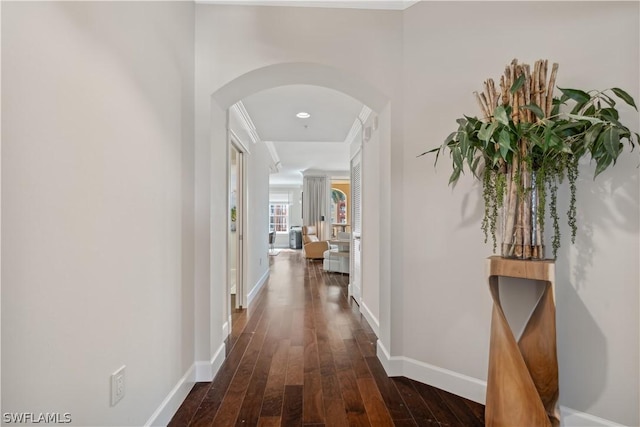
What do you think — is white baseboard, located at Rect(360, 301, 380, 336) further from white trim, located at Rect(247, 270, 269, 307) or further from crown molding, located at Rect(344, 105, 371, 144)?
crown molding, located at Rect(344, 105, 371, 144)

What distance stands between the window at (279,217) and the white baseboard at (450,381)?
996 centimetres

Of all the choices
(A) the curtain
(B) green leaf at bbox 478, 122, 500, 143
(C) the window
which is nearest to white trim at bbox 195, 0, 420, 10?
(B) green leaf at bbox 478, 122, 500, 143

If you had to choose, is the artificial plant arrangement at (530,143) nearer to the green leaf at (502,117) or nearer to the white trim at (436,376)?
the green leaf at (502,117)

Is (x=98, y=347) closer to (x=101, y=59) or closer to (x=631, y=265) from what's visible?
(x=101, y=59)

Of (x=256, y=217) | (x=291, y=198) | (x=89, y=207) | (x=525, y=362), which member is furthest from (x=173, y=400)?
(x=291, y=198)

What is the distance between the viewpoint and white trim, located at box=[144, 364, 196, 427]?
149 centimetres

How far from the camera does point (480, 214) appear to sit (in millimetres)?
1766

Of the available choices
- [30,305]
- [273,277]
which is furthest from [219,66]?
[273,277]

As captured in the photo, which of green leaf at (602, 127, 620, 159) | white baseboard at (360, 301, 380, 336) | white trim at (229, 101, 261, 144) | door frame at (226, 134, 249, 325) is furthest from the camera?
door frame at (226, 134, 249, 325)

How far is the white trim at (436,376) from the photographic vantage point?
1.78 m

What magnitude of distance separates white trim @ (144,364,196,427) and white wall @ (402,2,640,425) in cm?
145

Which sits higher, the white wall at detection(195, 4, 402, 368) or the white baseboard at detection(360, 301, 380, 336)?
the white wall at detection(195, 4, 402, 368)

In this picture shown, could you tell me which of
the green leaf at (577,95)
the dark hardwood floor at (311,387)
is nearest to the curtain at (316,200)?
the dark hardwood floor at (311,387)

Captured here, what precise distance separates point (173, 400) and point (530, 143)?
2232 millimetres
